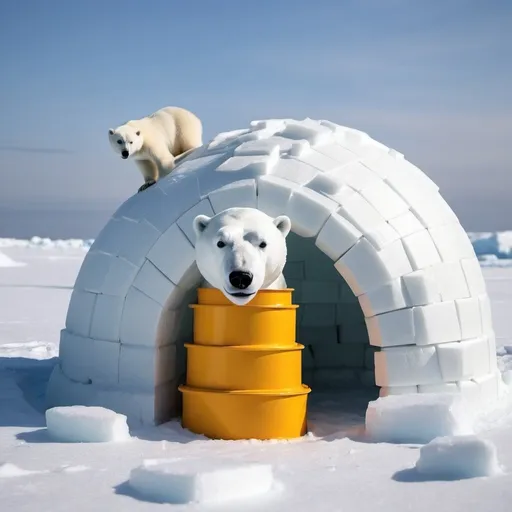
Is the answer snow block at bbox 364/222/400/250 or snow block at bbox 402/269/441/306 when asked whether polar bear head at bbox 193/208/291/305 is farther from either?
snow block at bbox 402/269/441/306

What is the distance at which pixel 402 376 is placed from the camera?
4.44m

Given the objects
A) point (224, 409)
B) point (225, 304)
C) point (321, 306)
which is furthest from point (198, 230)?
point (321, 306)

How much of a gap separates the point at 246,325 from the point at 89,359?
113cm

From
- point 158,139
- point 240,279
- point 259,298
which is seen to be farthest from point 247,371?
point 158,139

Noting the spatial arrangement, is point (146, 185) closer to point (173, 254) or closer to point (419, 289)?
point (173, 254)

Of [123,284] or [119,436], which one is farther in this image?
[123,284]

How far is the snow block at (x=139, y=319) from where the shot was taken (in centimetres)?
458

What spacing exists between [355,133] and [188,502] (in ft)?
9.79

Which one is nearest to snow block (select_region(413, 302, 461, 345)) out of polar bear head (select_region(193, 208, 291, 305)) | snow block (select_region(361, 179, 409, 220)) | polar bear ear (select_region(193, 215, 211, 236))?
snow block (select_region(361, 179, 409, 220))

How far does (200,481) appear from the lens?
3.20 metres

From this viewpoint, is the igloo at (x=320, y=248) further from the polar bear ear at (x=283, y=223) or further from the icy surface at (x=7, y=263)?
the icy surface at (x=7, y=263)

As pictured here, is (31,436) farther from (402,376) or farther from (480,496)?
(480,496)

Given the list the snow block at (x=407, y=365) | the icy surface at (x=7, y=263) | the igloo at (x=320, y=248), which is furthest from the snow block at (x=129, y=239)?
the icy surface at (x=7, y=263)

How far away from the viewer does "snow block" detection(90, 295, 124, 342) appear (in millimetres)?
4715
